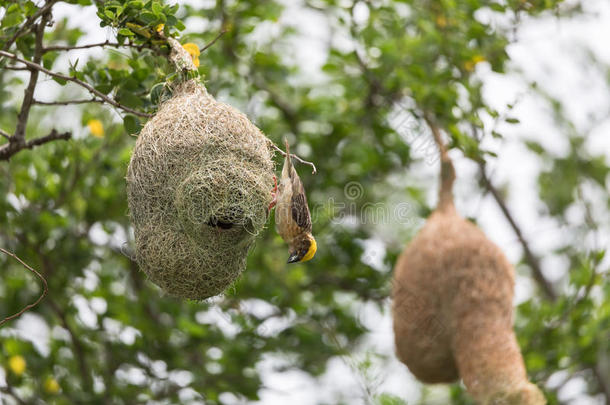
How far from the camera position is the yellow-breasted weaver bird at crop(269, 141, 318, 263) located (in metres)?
2.61

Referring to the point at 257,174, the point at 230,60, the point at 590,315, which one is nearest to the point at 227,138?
the point at 257,174

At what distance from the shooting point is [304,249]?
2709mm

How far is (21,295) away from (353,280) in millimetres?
1846

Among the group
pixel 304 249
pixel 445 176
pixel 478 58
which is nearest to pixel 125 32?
pixel 304 249

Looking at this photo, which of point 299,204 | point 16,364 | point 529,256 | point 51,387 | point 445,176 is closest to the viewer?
point 299,204

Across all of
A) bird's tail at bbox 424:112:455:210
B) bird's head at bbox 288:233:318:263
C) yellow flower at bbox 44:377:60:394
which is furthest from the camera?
yellow flower at bbox 44:377:60:394

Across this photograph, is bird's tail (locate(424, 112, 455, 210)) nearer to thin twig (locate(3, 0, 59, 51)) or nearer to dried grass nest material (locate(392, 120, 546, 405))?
dried grass nest material (locate(392, 120, 546, 405))

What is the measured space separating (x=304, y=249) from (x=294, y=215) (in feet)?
0.42

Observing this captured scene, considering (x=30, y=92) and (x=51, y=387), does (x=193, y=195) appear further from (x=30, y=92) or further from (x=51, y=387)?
(x=51, y=387)

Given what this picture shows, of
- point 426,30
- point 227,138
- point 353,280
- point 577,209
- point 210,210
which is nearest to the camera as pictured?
point 210,210

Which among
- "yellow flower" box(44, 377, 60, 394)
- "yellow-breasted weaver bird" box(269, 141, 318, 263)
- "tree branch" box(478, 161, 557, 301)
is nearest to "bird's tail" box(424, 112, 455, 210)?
"tree branch" box(478, 161, 557, 301)

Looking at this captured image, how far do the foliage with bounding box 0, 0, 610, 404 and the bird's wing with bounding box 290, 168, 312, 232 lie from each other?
4.39ft

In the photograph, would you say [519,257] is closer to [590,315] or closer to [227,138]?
[590,315]

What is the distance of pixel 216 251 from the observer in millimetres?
2256
